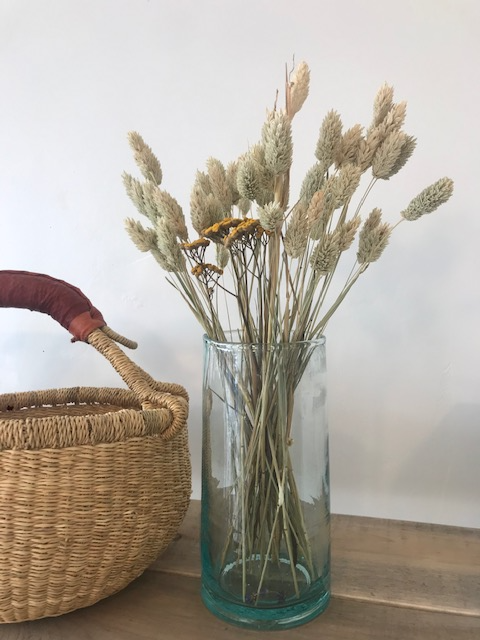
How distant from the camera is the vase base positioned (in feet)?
1.90

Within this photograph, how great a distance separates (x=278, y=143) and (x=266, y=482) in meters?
0.32

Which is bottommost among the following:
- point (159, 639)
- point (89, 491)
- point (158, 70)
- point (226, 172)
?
point (159, 639)

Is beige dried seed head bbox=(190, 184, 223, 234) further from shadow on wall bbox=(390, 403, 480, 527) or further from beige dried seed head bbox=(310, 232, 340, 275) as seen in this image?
shadow on wall bbox=(390, 403, 480, 527)

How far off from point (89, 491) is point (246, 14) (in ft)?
2.38

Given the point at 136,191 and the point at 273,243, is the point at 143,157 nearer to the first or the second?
the point at 136,191

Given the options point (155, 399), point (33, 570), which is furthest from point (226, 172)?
point (33, 570)

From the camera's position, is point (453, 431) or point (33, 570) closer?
point (33, 570)

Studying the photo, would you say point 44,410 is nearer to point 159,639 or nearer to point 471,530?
point 159,639

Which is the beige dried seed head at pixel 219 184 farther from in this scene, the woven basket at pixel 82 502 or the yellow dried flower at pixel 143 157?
the woven basket at pixel 82 502

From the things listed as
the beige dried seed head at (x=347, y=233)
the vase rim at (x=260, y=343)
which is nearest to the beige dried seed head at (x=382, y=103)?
the beige dried seed head at (x=347, y=233)

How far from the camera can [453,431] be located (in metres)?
0.87

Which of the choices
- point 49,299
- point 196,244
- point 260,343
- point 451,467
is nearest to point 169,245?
point 196,244

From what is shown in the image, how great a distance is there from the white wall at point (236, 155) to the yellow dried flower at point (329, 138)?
343 millimetres

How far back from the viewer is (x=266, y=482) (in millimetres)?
578
